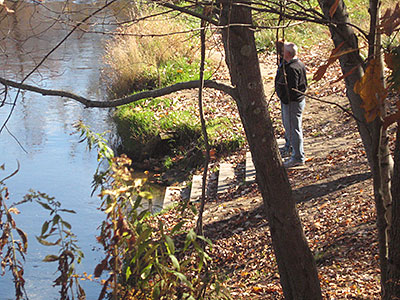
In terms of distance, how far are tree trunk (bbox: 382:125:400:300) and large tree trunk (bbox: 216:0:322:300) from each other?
0.97 m

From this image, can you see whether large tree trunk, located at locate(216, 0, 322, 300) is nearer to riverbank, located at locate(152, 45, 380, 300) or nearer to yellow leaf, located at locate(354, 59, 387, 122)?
riverbank, located at locate(152, 45, 380, 300)

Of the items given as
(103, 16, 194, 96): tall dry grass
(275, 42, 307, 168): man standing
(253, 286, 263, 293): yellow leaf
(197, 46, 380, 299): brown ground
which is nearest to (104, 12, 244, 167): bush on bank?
(103, 16, 194, 96): tall dry grass

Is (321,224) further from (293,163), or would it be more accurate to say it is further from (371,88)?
(371,88)

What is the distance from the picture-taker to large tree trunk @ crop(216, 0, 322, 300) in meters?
3.63

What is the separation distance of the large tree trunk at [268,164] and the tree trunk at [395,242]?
3.18ft

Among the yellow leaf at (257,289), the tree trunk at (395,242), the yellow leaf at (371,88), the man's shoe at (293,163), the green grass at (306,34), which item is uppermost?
the green grass at (306,34)

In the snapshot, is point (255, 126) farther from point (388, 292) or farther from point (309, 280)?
point (388, 292)

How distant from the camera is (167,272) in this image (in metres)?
2.70

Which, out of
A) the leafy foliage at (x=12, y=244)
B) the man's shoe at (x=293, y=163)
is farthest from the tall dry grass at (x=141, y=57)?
the leafy foliage at (x=12, y=244)

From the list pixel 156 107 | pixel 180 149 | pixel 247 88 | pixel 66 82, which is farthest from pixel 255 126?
pixel 66 82

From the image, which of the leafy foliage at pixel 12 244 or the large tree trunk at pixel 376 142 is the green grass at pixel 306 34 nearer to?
the large tree trunk at pixel 376 142

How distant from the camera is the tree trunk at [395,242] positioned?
2.77 metres

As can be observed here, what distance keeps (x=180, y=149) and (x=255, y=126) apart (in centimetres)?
762

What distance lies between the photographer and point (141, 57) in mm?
14445
